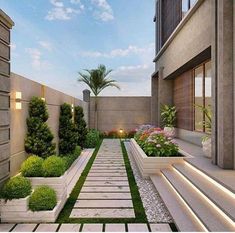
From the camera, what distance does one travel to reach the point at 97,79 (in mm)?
14859

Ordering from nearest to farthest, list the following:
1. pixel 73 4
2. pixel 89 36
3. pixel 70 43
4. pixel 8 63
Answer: pixel 8 63, pixel 73 4, pixel 70 43, pixel 89 36

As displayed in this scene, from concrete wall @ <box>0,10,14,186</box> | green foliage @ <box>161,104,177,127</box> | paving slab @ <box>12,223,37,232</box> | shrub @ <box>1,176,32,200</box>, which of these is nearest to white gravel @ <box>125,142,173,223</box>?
paving slab @ <box>12,223,37,232</box>

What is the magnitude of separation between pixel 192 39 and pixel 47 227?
5942 millimetres

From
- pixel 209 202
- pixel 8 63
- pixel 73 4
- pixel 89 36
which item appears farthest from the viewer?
pixel 89 36

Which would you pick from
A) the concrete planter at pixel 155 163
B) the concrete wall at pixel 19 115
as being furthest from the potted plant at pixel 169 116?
the concrete wall at pixel 19 115

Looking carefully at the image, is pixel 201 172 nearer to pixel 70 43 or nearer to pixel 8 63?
pixel 8 63

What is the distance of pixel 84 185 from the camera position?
17.2ft

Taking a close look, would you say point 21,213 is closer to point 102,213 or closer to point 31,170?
point 31,170

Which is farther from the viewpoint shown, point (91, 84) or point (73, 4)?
point (91, 84)

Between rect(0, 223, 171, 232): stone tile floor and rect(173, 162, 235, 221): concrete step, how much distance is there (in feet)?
2.19

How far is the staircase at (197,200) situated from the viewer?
293cm

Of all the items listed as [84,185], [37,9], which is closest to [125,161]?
[84,185]

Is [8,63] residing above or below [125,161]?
above

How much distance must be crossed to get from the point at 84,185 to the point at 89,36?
907 cm
